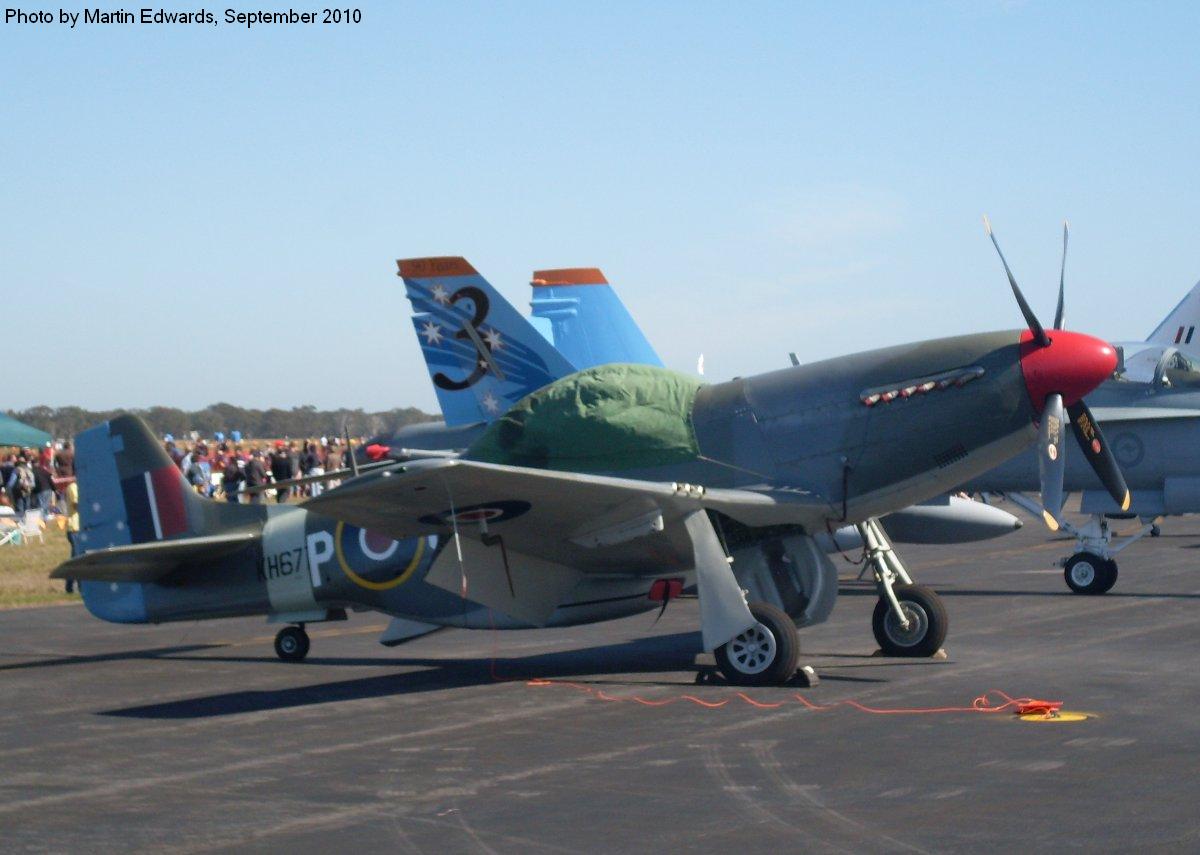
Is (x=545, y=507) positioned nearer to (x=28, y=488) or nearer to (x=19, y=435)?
(x=28, y=488)

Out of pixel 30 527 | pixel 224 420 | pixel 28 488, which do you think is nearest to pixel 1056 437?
pixel 30 527

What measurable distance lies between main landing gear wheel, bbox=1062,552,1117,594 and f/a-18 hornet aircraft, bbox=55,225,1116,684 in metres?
6.56

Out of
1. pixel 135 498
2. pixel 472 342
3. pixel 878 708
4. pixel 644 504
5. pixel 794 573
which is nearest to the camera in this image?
pixel 878 708

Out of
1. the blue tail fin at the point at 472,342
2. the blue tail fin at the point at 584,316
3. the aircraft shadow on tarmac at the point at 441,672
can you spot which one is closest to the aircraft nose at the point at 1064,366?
the aircraft shadow on tarmac at the point at 441,672

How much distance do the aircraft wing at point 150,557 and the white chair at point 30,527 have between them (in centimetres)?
1739

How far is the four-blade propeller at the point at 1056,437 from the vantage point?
11.6m

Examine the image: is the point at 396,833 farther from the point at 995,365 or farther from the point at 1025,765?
the point at 995,365

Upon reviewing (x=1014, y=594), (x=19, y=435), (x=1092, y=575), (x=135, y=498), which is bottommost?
(x=1014, y=594)

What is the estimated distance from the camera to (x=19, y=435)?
42312mm

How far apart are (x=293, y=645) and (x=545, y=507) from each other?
4.07 m

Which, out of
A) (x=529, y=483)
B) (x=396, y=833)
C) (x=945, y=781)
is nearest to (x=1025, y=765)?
(x=945, y=781)

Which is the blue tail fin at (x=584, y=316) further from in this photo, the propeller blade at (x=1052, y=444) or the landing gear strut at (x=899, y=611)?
the propeller blade at (x=1052, y=444)

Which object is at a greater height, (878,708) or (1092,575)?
(878,708)

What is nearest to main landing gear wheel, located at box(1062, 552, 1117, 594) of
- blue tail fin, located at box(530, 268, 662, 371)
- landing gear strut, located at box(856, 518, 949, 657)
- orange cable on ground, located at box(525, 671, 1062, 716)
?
landing gear strut, located at box(856, 518, 949, 657)
